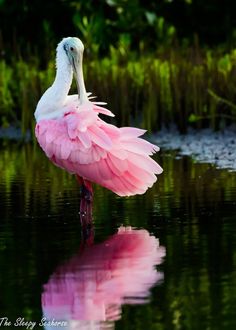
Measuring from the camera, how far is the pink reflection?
572 cm

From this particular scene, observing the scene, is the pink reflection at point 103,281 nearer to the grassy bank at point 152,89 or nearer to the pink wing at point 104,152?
the pink wing at point 104,152

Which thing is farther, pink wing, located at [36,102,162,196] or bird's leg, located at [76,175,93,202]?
bird's leg, located at [76,175,93,202]

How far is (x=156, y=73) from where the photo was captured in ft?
48.4

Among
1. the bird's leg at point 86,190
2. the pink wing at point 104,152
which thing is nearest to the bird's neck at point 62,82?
the pink wing at point 104,152

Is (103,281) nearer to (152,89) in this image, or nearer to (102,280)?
(102,280)

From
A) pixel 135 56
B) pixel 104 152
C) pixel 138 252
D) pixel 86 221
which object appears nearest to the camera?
pixel 138 252

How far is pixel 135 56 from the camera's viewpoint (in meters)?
16.8

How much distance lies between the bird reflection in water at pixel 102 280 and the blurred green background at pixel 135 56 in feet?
19.1

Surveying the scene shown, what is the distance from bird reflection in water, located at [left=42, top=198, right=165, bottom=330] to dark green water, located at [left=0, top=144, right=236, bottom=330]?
0.01 metres

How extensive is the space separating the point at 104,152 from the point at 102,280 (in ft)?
8.58

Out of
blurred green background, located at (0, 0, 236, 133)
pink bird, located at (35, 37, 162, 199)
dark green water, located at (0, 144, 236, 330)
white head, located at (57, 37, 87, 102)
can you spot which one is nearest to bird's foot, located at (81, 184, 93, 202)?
pink bird, located at (35, 37, 162, 199)

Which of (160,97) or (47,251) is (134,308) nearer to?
(47,251)

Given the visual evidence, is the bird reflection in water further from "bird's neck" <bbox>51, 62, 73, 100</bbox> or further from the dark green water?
"bird's neck" <bbox>51, 62, 73, 100</bbox>

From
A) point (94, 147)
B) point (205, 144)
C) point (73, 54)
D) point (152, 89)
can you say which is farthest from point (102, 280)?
point (152, 89)
